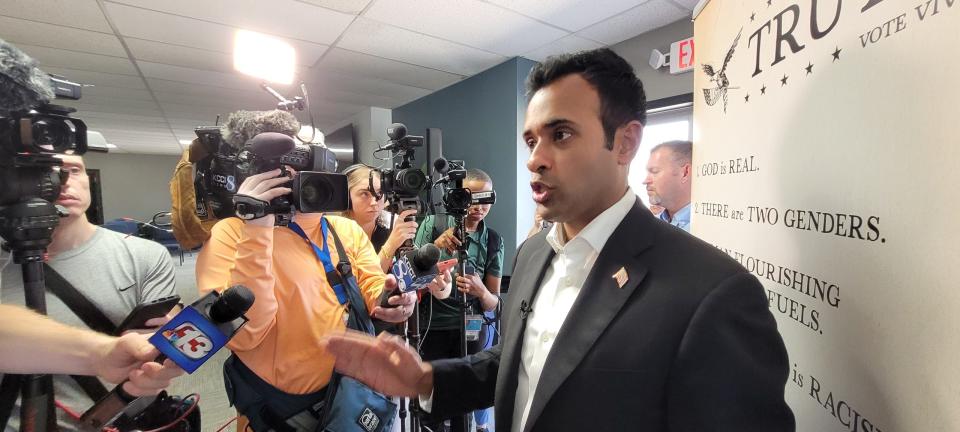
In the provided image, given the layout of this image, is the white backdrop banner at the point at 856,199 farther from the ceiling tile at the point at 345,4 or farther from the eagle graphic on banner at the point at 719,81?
the ceiling tile at the point at 345,4

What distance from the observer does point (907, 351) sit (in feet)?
1.61

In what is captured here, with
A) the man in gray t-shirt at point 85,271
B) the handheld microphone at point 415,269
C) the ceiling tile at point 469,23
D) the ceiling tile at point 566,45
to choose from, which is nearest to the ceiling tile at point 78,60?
the ceiling tile at point 469,23

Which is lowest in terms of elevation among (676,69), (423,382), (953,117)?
(423,382)

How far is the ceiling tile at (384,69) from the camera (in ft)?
10.8

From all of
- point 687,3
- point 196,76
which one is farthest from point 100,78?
point 687,3

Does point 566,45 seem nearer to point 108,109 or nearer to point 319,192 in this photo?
point 319,192

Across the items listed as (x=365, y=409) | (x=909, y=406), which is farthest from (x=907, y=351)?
(x=365, y=409)

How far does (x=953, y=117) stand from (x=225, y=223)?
162cm

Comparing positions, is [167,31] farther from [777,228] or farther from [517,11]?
[777,228]

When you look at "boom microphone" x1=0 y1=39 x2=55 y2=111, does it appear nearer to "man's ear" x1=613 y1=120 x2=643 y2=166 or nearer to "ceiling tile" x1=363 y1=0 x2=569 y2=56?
"man's ear" x1=613 y1=120 x2=643 y2=166

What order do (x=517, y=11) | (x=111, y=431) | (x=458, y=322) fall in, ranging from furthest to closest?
(x=517, y=11) → (x=458, y=322) → (x=111, y=431)

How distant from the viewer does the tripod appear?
2.54 ft

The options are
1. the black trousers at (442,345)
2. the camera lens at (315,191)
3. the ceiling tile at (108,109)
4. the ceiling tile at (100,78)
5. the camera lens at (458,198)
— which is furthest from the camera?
the ceiling tile at (108,109)

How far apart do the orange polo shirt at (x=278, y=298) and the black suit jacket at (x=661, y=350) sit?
71cm
